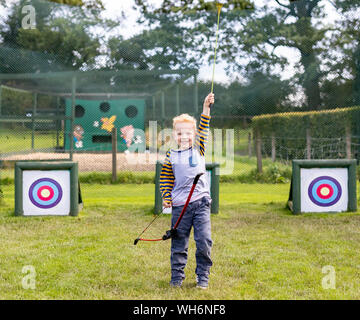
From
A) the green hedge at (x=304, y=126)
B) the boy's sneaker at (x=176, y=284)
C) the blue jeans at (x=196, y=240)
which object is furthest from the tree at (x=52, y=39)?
the boy's sneaker at (x=176, y=284)

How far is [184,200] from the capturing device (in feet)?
8.30

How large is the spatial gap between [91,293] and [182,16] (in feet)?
20.1

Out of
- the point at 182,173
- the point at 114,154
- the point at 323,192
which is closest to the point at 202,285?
the point at 182,173

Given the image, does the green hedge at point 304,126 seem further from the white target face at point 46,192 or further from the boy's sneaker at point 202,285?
the boy's sneaker at point 202,285

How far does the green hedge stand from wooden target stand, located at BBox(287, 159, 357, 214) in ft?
7.44

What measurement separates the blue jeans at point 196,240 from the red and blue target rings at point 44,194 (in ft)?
8.15

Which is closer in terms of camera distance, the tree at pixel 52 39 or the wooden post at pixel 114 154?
the wooden post at pixel 114 154

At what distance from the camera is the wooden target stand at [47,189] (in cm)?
471

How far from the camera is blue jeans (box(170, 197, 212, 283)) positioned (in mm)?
2516

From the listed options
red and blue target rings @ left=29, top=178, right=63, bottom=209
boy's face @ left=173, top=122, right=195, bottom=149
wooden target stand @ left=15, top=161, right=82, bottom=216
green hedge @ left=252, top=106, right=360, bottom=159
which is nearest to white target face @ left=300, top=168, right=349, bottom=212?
green hedge @ left=252, top=106, right=360, bottom=159

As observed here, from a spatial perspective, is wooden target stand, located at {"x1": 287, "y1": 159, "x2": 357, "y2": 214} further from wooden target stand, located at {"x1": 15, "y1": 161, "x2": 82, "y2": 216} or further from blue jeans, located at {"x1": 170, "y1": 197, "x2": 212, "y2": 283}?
blue jeans, located at {"x1": 170, "y1": 197, "x2": 212, "y2": 283}

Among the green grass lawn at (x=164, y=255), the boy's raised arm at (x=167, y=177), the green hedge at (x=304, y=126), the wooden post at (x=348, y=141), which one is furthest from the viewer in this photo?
the green hedge at (x=304, y=126)

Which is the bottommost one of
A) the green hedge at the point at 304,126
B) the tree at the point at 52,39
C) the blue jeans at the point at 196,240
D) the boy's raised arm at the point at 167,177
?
the blue jeans at the point at 196,240

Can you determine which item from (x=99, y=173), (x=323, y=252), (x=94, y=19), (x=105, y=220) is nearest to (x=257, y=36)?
(x=94, y=19)
